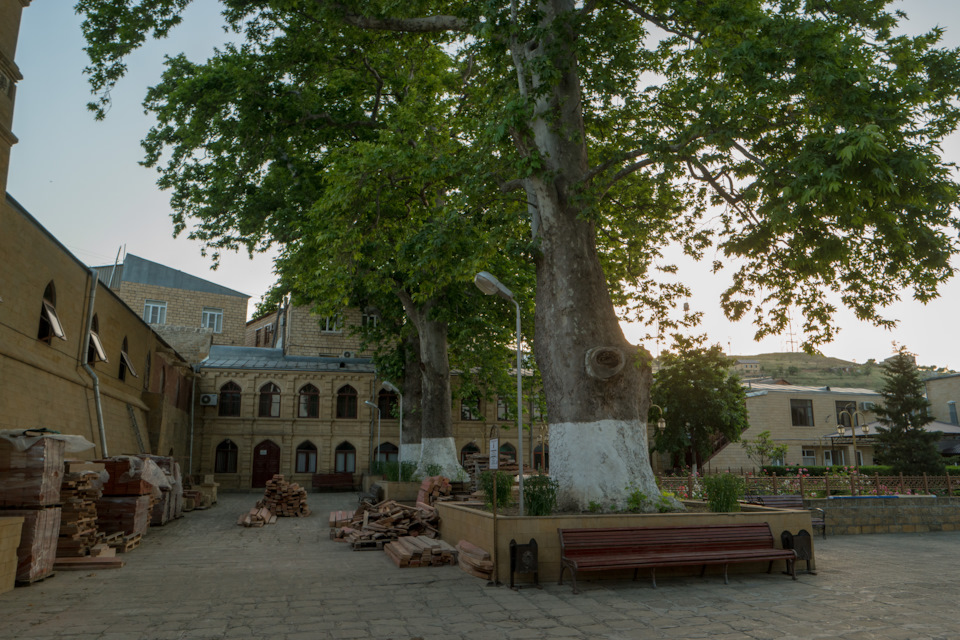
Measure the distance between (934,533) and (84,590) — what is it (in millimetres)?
19036

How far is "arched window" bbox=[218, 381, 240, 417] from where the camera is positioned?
35.1 meters

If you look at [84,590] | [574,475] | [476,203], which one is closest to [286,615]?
[84,590]

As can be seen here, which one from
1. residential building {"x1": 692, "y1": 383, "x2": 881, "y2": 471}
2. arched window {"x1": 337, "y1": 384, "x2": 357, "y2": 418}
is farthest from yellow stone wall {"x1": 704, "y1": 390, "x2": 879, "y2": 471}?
arched window {"x1": 337, "y1": 384, "x2": 357, "y2": 418}

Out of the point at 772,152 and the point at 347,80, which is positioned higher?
the point at 347,80

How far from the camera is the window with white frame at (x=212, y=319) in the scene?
44.2m

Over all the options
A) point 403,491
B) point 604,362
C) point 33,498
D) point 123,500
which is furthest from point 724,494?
point 403,491

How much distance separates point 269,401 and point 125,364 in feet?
47.8

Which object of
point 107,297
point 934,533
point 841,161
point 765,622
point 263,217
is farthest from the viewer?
point 263,217

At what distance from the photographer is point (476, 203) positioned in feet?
38.5

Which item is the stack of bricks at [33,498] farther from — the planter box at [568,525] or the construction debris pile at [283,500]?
the construction debris pile at [283,500]

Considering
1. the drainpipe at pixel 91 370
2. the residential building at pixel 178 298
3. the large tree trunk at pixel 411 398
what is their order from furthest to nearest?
1. the residential building at pixel 178 298
2. the large tree trunk at pixel 411 398
3. the drainpipe at pixel 91 370

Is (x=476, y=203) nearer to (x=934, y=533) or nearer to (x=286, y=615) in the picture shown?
(x=286, y=615)

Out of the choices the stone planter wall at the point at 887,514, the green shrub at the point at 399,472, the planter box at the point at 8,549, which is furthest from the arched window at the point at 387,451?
the planter box at the point at 8,549

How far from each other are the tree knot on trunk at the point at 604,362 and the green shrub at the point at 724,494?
2.50m
